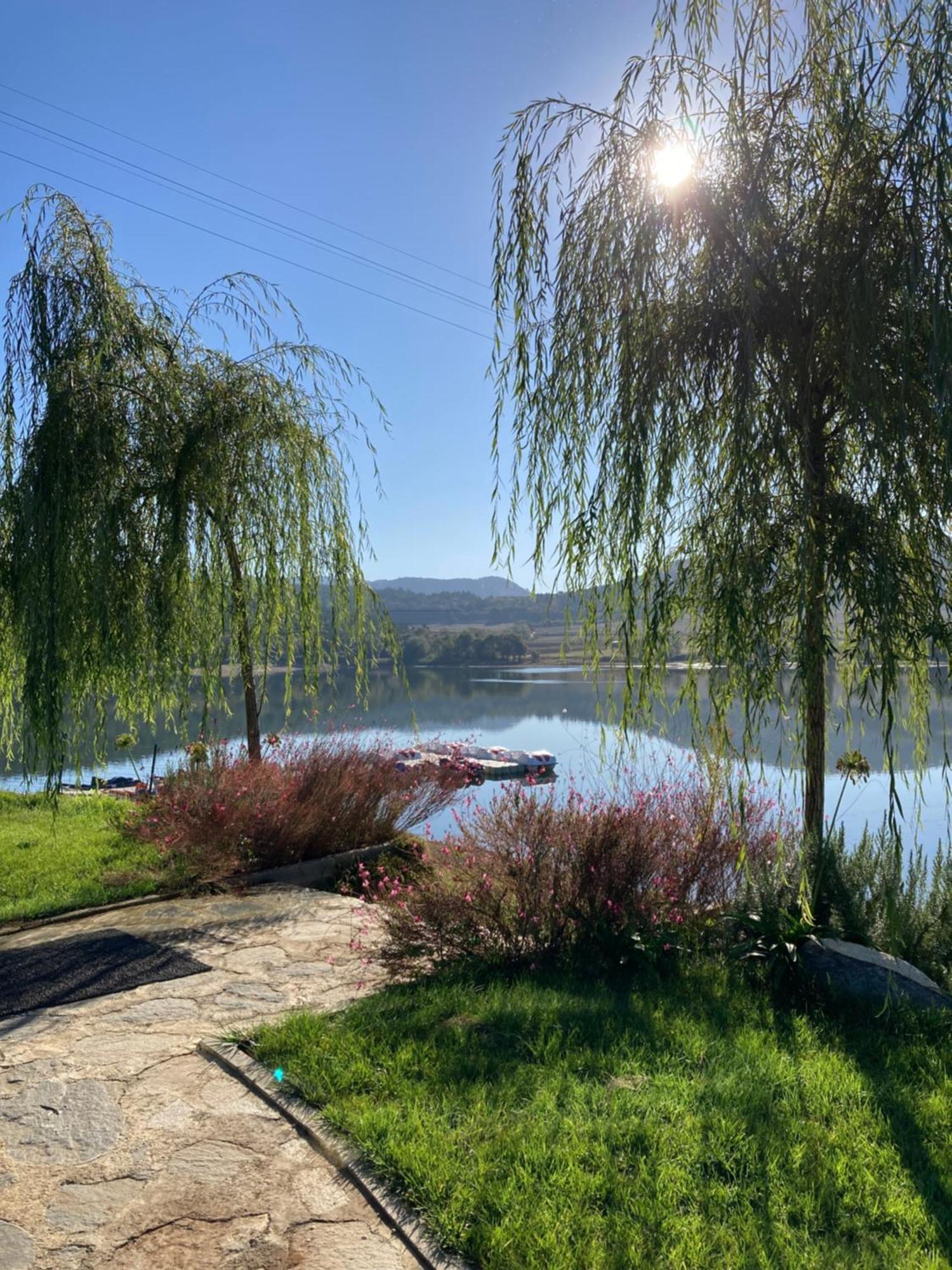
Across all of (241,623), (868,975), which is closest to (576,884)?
(868,975)

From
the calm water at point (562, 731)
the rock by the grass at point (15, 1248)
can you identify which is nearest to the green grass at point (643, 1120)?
the rock by the grass at point (15, 1248)

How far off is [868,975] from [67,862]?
650 centimetres

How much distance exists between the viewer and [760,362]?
4.58m

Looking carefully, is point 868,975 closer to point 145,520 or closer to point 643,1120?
point 643,1120

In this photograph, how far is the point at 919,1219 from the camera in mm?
2889

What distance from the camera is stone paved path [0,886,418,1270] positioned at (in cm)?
284

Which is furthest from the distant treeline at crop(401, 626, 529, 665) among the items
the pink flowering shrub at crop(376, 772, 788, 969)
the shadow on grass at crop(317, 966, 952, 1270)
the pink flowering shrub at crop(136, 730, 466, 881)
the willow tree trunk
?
the shadow on grass at crop(317, 966, 952, 1270)

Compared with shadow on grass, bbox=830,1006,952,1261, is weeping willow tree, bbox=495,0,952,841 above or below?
above

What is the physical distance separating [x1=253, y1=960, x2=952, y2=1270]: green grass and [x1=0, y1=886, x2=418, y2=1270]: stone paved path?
0.89ft

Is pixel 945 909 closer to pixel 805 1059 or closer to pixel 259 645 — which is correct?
pixel 805 1059

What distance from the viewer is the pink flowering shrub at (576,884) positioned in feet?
17.8

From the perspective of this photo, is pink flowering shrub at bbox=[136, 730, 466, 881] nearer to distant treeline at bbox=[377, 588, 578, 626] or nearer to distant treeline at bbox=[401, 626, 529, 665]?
distant treeline at bbox=[401, 626, 529, 665]

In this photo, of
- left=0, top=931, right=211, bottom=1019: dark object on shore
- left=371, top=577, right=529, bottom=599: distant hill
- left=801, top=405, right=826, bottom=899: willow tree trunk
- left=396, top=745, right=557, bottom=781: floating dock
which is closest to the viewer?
left=801, top=405, right=826, bottom=899: willow tree trunk

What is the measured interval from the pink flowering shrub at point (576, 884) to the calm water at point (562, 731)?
0.44 m
